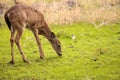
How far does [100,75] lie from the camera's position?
31.7 ft

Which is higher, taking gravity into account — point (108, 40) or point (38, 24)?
point (38, 24)

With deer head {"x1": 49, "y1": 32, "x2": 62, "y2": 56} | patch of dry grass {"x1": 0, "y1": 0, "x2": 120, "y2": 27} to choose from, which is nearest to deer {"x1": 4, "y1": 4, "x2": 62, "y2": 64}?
deer head {"x1": 49, "y1": 32, "x2": 62, "y2": 56}

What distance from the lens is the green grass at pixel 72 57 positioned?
9883 mm

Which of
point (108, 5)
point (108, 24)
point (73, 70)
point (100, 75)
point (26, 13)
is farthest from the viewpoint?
point (108, 5)

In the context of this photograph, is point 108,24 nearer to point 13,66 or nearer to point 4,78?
point 13,66

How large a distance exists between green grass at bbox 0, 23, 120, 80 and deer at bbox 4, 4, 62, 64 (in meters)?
0.41

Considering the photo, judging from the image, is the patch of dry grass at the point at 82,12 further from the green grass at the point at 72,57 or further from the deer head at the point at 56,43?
the deer head at the point at 56,43

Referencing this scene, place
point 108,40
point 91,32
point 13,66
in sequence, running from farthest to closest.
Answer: point 91,32
point 108,40
point 13,66

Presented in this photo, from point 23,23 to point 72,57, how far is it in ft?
6.85

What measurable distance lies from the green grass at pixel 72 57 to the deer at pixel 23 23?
0.41m

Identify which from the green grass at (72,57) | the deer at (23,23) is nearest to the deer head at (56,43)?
the deer at (23,23)

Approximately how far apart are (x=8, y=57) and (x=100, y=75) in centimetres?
419

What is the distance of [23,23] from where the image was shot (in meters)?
11.5

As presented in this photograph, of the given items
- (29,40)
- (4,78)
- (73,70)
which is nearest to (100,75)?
(73,70)
